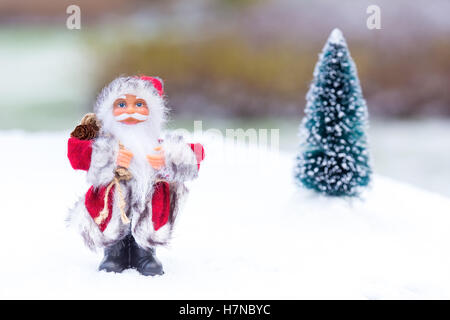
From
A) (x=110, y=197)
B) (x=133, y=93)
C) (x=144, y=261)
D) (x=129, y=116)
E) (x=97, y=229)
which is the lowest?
(x=144, y=261)

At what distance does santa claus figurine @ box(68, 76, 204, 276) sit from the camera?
2473 millimetres

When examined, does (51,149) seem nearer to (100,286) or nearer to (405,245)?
(100,286)

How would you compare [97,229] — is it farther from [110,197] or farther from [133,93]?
[133,93]

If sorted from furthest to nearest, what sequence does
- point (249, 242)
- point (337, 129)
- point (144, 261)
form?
1. point (337, 129)
2. point (249, 242)
3. point (144, 261)

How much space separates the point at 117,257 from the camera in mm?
2625

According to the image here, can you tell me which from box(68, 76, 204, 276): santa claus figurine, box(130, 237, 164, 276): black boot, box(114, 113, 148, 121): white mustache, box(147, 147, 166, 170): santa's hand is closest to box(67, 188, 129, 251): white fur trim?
box(68, 76, 204, 276): santa claus figurine

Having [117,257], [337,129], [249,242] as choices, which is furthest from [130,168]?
[337,129]

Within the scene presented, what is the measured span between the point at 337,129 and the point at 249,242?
108cm

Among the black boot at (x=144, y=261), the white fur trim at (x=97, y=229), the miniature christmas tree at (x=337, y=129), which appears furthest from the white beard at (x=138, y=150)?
the miniature christmas tree at (x=337, y=129)

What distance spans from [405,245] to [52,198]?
242 centimetres

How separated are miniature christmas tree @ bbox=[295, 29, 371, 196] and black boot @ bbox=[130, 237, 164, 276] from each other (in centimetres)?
157

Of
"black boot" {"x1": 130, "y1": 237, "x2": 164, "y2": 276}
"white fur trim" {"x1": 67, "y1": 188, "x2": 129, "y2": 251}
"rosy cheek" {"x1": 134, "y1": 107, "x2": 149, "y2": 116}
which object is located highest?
"rosy cheek" {"x1": 134, "y1": 107, "x2": 149, "y2": 116}

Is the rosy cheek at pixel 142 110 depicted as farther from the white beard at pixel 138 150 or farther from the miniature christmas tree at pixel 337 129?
the miniature christmas tree at pixel 337 129

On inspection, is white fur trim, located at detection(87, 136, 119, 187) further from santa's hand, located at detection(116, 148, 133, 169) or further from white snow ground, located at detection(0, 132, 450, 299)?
white snow ground, located at detection(0, 132, 450, 299)
